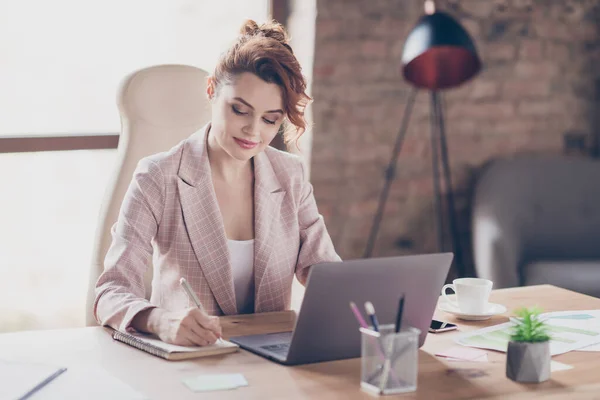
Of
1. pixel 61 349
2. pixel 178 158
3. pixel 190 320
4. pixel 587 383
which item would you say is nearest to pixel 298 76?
pixel 178 158

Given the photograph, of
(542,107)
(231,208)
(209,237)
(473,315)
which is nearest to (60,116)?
(231,208)

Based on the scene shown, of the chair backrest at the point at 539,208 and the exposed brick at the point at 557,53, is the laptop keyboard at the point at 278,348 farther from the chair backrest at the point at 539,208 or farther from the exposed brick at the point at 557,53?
the exposed brick at the point at 557,53

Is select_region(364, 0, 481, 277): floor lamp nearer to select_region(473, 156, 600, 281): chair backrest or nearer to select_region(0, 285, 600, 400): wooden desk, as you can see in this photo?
select_region(473, 156, 600, 281): chair backrest

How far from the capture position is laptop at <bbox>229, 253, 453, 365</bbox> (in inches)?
55.9

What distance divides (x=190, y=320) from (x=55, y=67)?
2.00 m

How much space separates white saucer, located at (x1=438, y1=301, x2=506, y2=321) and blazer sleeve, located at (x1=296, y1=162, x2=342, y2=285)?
323 millimetres

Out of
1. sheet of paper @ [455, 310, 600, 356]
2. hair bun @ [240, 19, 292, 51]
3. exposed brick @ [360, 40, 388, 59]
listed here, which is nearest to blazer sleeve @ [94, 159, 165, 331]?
hair bun @ [240, 19, 292, 51]

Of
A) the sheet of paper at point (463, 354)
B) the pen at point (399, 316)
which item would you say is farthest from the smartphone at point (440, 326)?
the pen at point (399, 316)

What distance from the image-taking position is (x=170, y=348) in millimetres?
1519

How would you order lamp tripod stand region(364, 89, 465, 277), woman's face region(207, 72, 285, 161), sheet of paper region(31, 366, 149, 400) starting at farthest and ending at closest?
1. lamp tripod stand region(364, 89, 465, 277)
2. woman's face region(207, 72, 285, 161)
3. sheet of paper region(31, 366, 149, 400)

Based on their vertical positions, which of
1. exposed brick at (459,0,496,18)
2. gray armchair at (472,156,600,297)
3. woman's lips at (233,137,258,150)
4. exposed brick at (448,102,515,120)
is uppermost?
exposed brick at (459,0,496,18)

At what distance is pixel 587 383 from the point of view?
143 centimetres

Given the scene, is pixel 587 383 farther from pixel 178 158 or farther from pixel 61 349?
pixel 178 158

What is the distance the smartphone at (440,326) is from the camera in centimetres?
174
